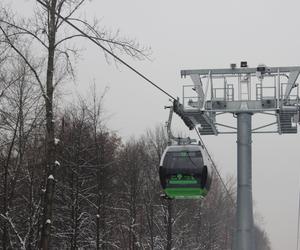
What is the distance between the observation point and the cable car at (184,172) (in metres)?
17.8

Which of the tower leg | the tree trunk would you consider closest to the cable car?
the tree trunk

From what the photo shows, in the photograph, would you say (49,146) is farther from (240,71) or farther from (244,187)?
(240,71)

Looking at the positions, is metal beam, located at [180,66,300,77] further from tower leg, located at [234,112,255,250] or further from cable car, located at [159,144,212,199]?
cable car, located at [159,144,212,199]

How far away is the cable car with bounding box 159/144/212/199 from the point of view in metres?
17.8

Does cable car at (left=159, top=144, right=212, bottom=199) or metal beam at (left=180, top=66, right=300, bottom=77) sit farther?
metal beam at (left=180, top=66, right=300, bottom=77)

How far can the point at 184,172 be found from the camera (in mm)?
17984

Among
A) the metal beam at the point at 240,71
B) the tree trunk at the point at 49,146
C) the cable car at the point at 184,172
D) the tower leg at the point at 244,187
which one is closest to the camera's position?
the cable car at the point at 184,172

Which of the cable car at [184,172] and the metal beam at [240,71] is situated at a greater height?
the metal beam at [240,71]

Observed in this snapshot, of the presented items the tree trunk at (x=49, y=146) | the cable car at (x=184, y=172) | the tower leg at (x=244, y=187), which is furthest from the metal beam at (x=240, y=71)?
the cable car at (x=184, y=172)

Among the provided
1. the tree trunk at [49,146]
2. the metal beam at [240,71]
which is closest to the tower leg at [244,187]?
the metal beam at [240,71]

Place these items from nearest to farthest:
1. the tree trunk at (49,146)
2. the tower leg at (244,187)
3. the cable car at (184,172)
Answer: the cable car at (184,172)
the tree trunk at (49,146)
the tower leg at (244,187)

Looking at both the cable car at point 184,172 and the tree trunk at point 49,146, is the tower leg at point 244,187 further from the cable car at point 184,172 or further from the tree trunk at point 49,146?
the tree trunk at point 49,146

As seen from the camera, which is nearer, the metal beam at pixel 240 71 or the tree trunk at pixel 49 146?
the tree trunk at pixel 49 146

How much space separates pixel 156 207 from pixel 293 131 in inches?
792
